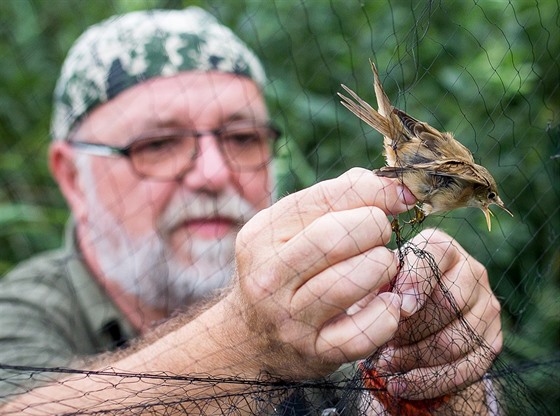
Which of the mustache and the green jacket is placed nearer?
the green jacket

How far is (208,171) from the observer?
4.95 ft

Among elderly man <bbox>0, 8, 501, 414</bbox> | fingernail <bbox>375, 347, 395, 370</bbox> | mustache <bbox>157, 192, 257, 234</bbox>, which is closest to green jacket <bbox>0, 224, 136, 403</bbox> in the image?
elderly man <bbox>0, 8, 501, 414</bbox>

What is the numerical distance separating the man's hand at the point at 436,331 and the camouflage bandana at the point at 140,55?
3.11ft

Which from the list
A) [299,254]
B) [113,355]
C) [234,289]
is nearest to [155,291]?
[113,355]

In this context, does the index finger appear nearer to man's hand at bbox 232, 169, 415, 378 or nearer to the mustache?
man's hand at bbox 232, 169, 415, 378

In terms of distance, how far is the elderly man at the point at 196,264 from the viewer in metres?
0.73

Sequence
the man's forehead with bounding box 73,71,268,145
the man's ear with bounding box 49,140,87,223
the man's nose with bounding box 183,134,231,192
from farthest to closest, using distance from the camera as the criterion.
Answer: the man's ear with bounding box 49,140,87,223 → the man's forehead with bounding box 73,71,268,145 → the man's nose with bounding box 183,134,231,192

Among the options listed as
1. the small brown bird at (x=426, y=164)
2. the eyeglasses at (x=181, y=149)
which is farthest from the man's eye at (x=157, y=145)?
the small brown bird at (x=426, y=164)

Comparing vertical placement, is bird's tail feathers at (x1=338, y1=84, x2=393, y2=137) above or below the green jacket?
above

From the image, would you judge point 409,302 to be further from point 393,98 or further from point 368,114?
point 393,98

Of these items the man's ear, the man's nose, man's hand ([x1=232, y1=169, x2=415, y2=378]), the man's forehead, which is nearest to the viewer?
man's hand ([x1=232, y1=169, x2=415, y2=378])

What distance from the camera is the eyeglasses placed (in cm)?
156

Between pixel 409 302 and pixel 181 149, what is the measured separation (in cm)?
91

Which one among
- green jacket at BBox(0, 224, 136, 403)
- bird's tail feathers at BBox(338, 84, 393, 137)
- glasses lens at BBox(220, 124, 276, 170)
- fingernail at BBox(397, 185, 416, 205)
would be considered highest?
bird's tail feathers at BBox(338, 84, 393, 137)
